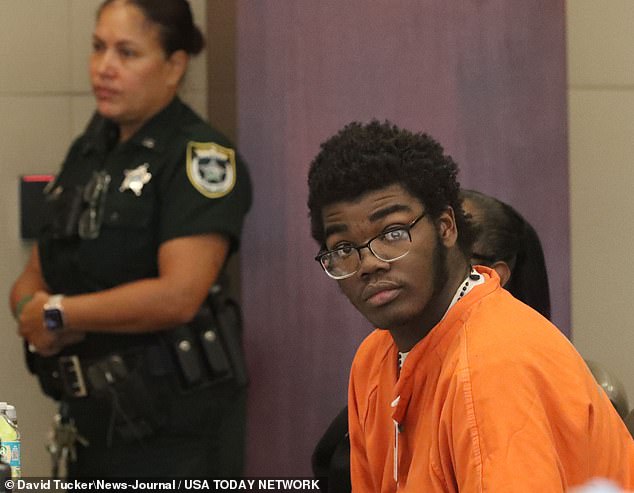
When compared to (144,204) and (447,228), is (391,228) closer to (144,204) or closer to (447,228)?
(447,228)

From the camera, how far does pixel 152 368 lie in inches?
117

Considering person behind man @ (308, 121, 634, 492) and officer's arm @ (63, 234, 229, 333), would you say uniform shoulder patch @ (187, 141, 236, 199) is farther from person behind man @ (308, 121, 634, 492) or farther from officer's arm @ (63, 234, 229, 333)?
person behind man @ (308, 121, 634, 492)

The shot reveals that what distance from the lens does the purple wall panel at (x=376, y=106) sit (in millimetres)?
3258

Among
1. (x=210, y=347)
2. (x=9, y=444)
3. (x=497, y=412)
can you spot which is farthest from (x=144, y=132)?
(x=497, y=412)

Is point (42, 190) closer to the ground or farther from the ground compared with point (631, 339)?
farther from the ground

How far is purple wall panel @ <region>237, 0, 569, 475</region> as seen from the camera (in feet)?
10.7

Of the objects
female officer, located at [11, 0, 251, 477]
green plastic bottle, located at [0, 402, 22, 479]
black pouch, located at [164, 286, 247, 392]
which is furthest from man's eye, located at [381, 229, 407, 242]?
black pouch, located at [164, 286, 247, 392]

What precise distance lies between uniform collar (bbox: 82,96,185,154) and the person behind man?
3.79 ft

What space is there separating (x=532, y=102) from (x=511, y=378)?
1.84 meters

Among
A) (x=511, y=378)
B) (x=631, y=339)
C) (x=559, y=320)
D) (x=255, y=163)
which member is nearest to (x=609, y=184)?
(x=631, y=339)

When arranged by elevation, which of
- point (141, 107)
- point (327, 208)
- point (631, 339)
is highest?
point (141, 107)

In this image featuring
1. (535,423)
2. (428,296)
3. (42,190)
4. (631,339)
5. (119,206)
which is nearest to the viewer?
(535,423)

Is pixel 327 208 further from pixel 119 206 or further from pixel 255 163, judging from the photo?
pixel 255 163

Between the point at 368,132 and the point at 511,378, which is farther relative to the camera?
the point at 368,132
